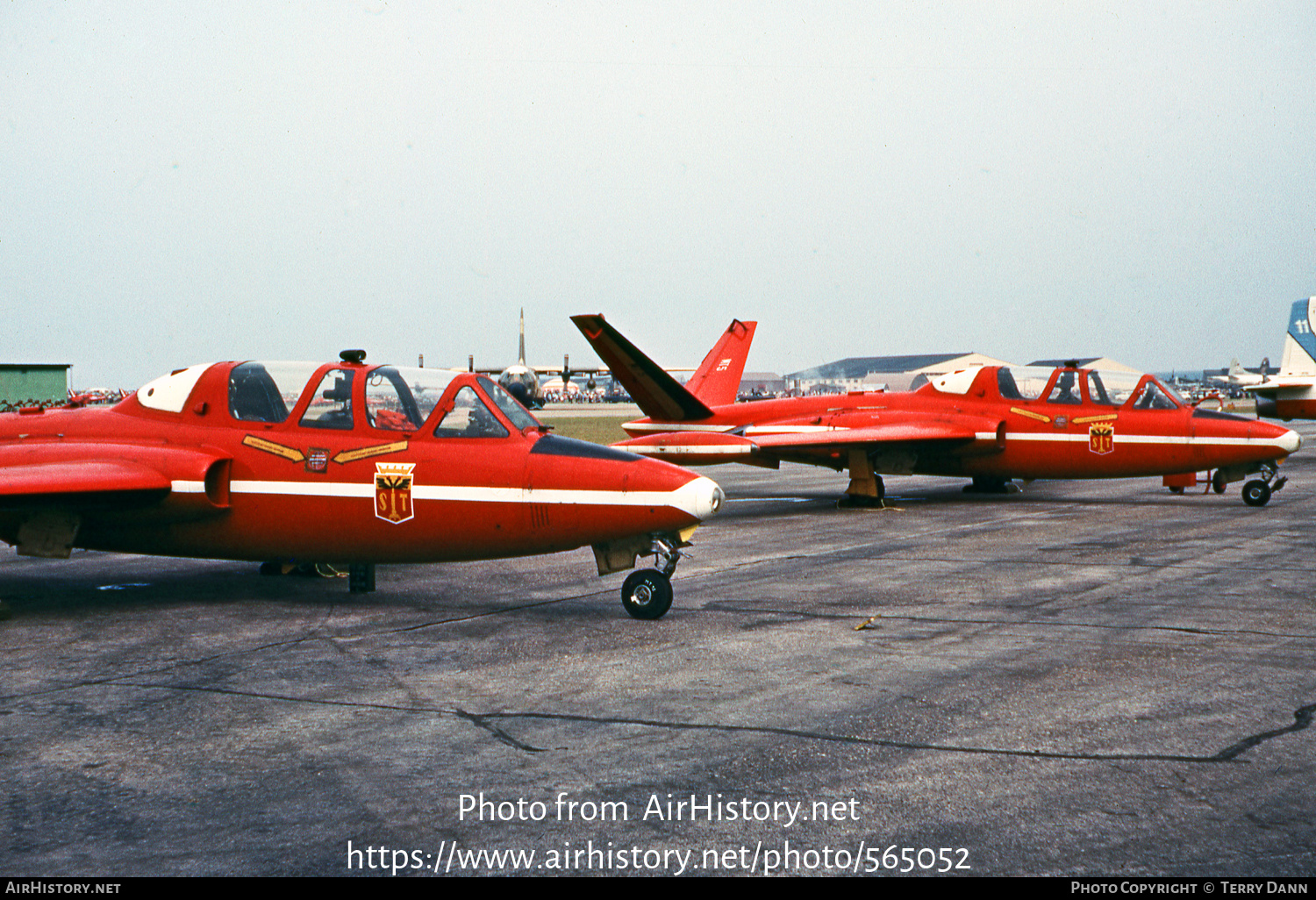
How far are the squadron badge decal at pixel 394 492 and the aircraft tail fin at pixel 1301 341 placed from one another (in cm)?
3561

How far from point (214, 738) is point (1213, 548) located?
11.7 meters

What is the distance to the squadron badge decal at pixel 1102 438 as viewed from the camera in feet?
58.4

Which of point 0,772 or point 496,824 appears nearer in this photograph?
point 496,824

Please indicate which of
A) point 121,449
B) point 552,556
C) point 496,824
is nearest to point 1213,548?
point 552,556

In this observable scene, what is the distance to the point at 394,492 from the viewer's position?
8883 millimetres

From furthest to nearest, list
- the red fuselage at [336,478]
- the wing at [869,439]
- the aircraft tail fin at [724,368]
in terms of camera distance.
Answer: the aircraft tail fin at [724,368] < the wing at [869,439] < the red fuselage at [336,478]

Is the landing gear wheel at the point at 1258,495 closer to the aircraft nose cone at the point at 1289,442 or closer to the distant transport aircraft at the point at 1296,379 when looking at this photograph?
the aircraft nose cone at the point at 1289,442

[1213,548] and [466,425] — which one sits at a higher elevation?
[466,425]

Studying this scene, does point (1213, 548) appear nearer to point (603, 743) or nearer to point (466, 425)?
point (466, 425)

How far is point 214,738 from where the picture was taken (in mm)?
5566

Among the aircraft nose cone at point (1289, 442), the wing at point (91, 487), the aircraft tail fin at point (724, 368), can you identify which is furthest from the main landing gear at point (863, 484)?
the wing at point (91, 487)

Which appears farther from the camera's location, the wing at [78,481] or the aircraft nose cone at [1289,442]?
the aircraft nose cone at [1289,442]
